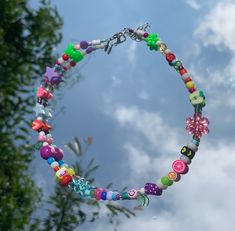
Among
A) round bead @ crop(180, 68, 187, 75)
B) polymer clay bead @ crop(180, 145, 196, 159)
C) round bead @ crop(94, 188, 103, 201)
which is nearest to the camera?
round bead @ crop(94, 188, 103, 201)

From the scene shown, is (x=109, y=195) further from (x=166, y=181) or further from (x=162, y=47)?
(x=162, y=47)

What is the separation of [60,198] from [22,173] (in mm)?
1569

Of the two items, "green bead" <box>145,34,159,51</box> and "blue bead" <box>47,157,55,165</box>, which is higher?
"green bead" <box>145,34,159,51</box>

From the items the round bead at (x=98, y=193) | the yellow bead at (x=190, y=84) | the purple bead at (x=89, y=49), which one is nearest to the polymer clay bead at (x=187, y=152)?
the yellow bead at (x=190, y=84)

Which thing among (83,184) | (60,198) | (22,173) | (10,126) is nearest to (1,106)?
(10,126)

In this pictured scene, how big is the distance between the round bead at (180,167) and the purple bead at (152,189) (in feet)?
1.58

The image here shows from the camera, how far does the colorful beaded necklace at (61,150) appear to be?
30.3 feet

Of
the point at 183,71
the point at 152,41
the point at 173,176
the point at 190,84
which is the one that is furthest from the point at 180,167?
the point at 152,41

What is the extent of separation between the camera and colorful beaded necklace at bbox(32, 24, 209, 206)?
9.23 metres

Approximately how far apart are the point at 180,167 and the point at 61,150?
240cm

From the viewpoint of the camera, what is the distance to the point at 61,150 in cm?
991

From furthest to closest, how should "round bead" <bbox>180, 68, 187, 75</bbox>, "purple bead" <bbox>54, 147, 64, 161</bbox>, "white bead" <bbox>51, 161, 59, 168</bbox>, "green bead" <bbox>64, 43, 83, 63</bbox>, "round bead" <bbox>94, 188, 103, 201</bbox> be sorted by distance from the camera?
"green bead" <bbox>64, 43, 83, 63</bbox> → "round bead" <bbox>180, 68, 187, 75</bbox> → "purple bead" <bbox>54, 147, 64, 161</bbox> → "white bead" <bbox>51, 161, 59, 168</bbox> → "round bead" <bbox>94, 188, 103, 201</bbox>

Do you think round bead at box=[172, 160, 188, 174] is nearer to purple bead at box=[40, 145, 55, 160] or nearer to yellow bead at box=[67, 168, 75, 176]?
yellow bead at box=[67, 168, 75, 176]

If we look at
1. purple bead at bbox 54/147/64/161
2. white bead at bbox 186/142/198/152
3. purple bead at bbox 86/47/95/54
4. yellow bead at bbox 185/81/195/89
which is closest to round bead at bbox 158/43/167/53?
yellow bead at bbox 185/81/195/89
